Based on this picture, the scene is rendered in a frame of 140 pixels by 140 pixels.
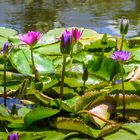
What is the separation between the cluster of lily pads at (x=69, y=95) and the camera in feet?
4.47

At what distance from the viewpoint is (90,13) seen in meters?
3.72

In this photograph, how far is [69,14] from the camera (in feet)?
12.2

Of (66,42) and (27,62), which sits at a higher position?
(66,42)

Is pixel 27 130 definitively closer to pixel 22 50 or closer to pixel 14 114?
pixel 14 114

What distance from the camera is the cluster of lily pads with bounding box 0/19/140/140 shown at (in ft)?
4.47

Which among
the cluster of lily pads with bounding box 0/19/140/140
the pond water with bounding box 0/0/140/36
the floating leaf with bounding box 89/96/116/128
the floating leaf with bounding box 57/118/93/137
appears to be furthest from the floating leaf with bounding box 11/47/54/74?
the pond water with bounding box 0/0/140/36

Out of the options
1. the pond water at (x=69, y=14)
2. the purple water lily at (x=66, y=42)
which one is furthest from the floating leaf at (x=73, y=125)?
the pond water at (x=69, y=14)

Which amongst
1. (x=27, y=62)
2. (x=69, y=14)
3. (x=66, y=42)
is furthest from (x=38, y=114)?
(x=69, y=14)

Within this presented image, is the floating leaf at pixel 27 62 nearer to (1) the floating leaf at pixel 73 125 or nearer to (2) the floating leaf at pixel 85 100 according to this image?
(2) the floating leaf at pixel 85 100

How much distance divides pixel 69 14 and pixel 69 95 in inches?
85.4

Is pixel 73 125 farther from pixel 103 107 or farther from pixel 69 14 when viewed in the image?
pixel 69 14

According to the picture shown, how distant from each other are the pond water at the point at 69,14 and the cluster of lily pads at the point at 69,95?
44.6 inches

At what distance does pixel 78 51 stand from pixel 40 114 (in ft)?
2.46

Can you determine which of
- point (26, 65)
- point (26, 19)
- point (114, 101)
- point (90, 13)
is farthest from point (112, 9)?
point (114, 101)
